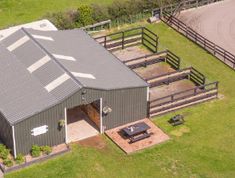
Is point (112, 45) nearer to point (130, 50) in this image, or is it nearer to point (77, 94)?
point (130, 50)

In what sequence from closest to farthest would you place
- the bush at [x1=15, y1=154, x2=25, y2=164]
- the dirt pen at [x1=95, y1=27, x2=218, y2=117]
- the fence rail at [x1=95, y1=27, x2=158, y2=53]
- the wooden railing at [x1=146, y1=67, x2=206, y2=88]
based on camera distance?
the bush at [x1=15, y1=154, x2=25, y2=164], the dirt pen at [x1=95, y1=27, x2=218, y2=117], the wooden railing at [x1=146, y1=67, x2=206, y2=88], the fence rail at [x1=95, y1=27, x2=158, y2=53]

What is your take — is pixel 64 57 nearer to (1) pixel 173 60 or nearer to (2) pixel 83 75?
(2) pixel 83 75

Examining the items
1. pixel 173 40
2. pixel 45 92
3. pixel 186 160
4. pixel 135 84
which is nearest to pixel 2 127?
pixel 45 92

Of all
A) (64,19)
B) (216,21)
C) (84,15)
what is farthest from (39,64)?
(216,21)

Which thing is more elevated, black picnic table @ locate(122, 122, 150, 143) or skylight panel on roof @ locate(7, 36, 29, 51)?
skylight panel on roof @ locate(7, 36, 29, 51)

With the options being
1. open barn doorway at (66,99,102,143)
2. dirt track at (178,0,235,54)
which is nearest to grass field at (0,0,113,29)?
dirt track at (178,0,235,54)

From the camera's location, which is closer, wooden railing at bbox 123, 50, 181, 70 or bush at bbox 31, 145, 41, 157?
bush at bbox 31, 145, 41, 157

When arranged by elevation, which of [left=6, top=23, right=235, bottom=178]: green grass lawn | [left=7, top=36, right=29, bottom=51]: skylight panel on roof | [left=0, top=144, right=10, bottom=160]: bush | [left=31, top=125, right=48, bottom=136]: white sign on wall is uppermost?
[left=7, top=36, right=29, bottom=51]: skylight panel on roof

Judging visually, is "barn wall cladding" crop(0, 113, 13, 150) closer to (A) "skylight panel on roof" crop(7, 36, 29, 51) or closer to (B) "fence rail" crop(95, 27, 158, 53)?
(A) "skylight panel on roof" crop(7, 36, 29, 51)
